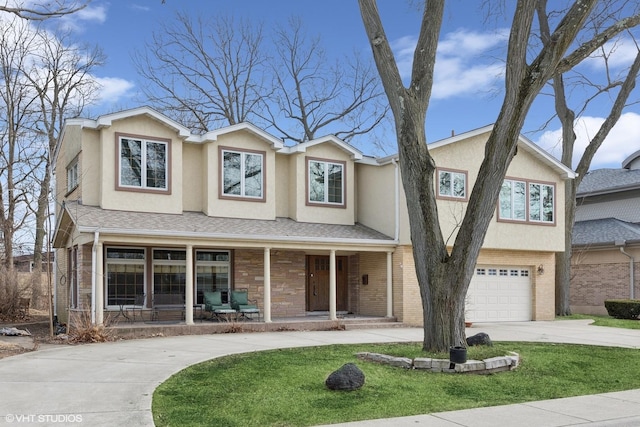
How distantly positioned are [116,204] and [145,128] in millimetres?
2297

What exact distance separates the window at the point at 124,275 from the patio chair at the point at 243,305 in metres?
2.57

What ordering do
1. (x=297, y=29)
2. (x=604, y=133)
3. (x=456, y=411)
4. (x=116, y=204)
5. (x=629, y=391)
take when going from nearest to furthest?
(x=456, y=411)
(x=629, y=391)
(x=116, y=204)
(x=604, y=133)
(x=297, y=29)

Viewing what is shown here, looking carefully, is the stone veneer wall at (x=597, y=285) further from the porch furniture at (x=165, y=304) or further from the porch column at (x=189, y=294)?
the porch column at (x=189, y=294)

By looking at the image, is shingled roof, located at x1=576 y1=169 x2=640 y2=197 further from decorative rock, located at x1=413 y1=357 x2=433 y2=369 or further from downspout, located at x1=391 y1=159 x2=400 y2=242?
decorative rock, located at x1=413 y1=357 x2=433 y2=369

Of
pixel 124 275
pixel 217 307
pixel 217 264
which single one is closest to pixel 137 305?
pixel 124 275

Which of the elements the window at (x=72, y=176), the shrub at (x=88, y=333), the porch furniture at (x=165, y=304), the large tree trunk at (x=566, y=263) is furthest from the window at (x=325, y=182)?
the large tree trunk at (x=566, y=263)

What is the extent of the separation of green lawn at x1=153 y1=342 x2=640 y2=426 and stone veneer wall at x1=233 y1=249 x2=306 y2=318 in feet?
22.3

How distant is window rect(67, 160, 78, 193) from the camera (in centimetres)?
1894

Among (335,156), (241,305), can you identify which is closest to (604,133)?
(335,156)

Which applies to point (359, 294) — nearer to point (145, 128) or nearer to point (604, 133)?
point (145, 128)

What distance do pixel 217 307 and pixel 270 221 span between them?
10.9 ft

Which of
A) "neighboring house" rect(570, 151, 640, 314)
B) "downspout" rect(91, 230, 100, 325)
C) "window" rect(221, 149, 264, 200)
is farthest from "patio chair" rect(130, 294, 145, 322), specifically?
"neighboring house" rect(570, 151, 640, 314)

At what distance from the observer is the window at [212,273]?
62.2ft

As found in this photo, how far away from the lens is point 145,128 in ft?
59.3
